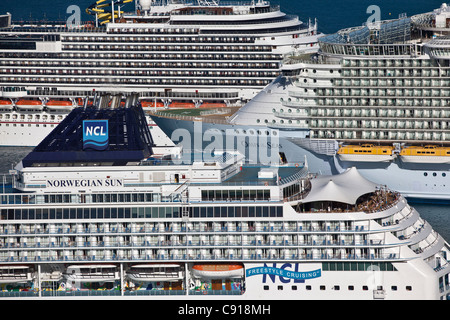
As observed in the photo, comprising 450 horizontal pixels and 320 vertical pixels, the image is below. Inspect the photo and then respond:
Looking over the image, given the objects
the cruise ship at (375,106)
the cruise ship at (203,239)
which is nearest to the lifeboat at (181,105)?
the cruise ship at (375,106)

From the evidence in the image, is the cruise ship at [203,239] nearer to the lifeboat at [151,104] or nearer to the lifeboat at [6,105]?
the lifeboat at [151,104]

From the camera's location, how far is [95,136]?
5475 centimetres

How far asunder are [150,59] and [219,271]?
51.6m

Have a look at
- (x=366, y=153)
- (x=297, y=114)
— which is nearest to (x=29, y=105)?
(x=297, y=114)

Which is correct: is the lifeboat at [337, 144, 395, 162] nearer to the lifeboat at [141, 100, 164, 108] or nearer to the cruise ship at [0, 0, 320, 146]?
the cruise ship at [0, 0, 320, 146]

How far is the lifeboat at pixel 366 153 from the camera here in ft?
247

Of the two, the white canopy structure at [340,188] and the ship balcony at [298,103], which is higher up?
the ship balcony at [298,103]

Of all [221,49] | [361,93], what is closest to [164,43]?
[221,49]

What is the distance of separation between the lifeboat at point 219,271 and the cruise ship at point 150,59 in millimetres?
46699

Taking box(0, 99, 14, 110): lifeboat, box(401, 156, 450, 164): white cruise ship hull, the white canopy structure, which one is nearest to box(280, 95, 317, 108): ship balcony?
box(401, 156, 450, 164): white cruise ship hull

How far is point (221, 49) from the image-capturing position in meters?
98.2

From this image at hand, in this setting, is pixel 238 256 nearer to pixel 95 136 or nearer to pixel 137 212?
pixel 137 212

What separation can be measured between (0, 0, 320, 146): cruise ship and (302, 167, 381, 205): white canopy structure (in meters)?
43.3

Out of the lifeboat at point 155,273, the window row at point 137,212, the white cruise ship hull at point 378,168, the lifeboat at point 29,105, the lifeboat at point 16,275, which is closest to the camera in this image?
the window row at point 137,212
